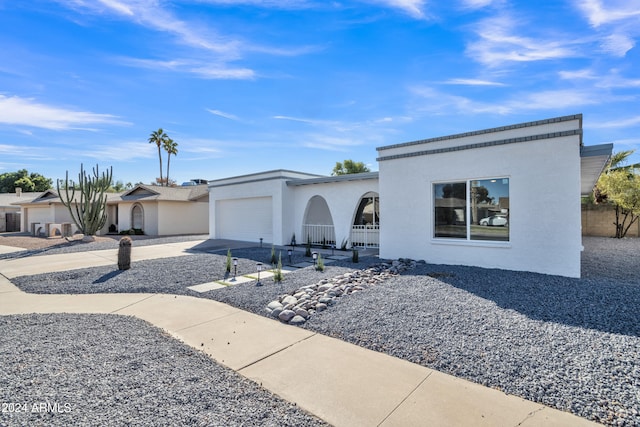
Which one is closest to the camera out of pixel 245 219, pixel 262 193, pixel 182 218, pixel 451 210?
pixel 451 210

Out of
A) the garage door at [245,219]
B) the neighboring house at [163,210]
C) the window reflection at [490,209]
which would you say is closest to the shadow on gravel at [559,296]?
the window reflection at [490,209]

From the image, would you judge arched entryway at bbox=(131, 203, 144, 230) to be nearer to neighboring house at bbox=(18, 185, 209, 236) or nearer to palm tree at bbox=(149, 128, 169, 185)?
neighboring house at bbox=(18, 185, 209, 236)

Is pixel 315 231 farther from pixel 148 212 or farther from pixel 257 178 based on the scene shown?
pixel 148 212

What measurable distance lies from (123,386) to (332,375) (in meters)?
2.15

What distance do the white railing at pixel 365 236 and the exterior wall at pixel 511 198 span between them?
9.60 feet

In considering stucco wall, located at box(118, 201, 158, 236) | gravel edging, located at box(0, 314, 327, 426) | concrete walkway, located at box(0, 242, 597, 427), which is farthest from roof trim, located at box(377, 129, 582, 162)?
stucco wall, located at box(118, 201, 158, 236)

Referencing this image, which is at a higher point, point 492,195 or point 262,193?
point 262,193

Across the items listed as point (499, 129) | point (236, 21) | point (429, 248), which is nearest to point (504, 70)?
point (499, 129)

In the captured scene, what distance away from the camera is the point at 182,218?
23781 millimetres

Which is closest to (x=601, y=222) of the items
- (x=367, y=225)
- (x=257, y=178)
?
(x=367, y=225)

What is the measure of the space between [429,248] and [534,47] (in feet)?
20.3

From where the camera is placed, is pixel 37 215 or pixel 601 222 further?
pixel 37 215

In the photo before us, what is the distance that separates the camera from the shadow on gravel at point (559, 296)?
4453mm

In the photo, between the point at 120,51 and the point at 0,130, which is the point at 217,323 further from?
the point at 0,130
